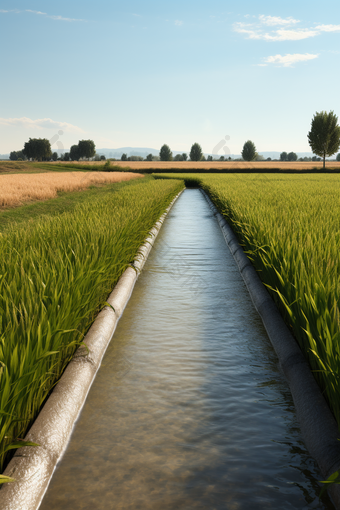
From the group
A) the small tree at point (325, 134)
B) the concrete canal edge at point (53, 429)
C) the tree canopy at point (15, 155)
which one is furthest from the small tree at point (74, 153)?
the concrete canal edge at point (53, 429)

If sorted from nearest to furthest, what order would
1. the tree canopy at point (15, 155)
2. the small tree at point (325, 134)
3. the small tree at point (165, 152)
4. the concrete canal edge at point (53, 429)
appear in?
the concrete canal edge at point (53, 429) < the small tree at point (325, 134) < the small tree at point (165, 152) < the tree canopy at point (15, 155)

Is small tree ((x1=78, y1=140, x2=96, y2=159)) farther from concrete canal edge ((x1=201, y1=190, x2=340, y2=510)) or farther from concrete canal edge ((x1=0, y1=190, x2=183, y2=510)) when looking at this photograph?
concrete canal edge ((x1=0, y1=190, x2=183, y2=510))

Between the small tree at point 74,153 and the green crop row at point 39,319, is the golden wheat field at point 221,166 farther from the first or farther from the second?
the green crop row at point 39,319

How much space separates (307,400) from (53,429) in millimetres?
1522

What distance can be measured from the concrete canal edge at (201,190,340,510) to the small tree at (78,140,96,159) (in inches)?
4940

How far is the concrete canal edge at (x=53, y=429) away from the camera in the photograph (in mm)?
1921

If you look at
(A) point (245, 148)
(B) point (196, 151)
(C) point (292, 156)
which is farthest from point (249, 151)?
(C) point (292, 156)

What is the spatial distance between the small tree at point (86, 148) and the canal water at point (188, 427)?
124983 millimetres

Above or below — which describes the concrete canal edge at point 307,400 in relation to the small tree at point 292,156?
below

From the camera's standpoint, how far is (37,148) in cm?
11681

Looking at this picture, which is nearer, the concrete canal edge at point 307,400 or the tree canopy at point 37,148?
the concrete canal edge at point 307,400

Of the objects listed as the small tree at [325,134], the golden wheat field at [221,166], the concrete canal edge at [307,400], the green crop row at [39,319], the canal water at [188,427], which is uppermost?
the small tree at [325,134]

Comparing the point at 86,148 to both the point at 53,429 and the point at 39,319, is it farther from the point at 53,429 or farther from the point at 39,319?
the point at 53,429

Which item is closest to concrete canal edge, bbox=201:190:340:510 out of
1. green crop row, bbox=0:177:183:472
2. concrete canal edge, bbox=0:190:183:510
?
concrete canal edge, bbox=0:190:183:510
